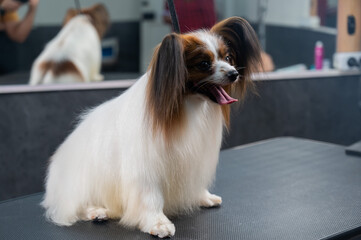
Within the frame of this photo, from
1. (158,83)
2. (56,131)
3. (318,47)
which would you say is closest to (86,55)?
(56,131)

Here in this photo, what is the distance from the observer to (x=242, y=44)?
1.15 metres

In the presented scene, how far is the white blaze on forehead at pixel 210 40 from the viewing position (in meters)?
1.04

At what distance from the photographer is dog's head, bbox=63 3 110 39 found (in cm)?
306

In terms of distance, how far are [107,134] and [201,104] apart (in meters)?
0.27

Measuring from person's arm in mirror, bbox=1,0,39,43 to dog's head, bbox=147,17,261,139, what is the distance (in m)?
1.84

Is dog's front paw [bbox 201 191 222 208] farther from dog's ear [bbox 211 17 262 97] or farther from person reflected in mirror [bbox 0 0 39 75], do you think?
person reflected in mirror [bbox 0 0 39 75]

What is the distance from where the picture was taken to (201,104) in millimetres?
1105

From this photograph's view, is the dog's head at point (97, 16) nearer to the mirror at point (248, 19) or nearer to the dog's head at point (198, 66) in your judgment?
the mirror at point (248, 19)

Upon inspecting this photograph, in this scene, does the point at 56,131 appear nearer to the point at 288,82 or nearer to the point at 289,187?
the point at 289,187

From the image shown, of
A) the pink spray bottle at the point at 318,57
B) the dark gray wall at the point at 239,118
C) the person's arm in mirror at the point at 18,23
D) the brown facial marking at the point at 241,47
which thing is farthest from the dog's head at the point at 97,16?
the brown facial marking at the point at 241,47

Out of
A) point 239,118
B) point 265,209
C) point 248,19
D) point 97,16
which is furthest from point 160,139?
point 248,19

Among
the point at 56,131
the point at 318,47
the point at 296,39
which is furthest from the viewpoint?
the point at 296,39

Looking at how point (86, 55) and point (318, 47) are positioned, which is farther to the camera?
point (318, 47)

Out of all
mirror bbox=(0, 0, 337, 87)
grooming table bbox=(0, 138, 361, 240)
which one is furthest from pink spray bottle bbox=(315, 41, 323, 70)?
grooming table bbox=(0, 138, 361, 240)
